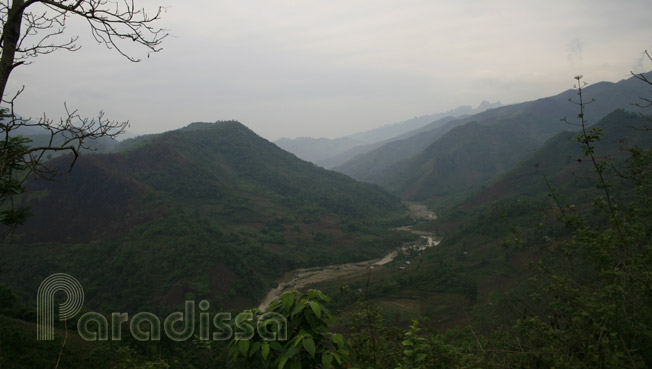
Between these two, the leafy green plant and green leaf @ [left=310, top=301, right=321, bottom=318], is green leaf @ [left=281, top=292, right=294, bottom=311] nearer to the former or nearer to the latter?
the leafy green plant

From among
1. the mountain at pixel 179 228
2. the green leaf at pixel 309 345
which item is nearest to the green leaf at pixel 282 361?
the green leaf at pixel 309 345

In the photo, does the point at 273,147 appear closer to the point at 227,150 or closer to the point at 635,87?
the point at 227,150

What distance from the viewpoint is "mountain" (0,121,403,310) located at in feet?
89.4

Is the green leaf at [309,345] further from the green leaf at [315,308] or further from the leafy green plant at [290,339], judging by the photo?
the green leaf at [315,308]

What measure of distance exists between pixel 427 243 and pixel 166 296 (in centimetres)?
3629

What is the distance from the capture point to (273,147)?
3098 inches

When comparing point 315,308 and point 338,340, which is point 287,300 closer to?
point 315,308

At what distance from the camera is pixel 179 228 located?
3341cm

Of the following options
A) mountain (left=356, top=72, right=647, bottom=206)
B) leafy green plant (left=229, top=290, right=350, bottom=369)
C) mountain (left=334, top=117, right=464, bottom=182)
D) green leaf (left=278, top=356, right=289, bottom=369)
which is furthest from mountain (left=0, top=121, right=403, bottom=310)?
mountain (left=334, top=117, right=464, bottom=182)

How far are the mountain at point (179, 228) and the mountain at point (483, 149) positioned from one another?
26.3 meters

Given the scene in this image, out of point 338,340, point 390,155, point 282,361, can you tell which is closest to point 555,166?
point 338,340

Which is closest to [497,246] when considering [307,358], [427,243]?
[427,243]

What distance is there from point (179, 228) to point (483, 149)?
88058 mm

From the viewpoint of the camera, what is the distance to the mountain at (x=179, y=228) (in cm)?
2725
